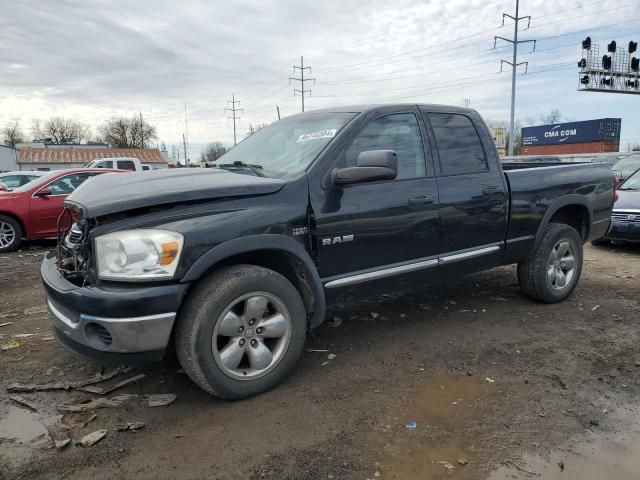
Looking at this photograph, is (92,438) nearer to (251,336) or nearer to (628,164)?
(251,336)

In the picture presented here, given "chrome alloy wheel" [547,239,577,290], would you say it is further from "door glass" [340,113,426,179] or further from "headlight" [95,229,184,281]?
"headlight" [95,229,184,281]

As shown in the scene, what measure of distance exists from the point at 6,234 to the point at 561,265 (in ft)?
29.1

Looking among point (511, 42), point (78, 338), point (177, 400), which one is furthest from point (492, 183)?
point (511, 42)

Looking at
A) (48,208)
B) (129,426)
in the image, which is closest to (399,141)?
(129,426)

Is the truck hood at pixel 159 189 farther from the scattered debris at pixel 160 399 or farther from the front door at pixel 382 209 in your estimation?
the scattered debris at pixel 160 399

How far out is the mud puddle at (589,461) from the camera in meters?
2.41

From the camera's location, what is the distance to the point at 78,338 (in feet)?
9.30

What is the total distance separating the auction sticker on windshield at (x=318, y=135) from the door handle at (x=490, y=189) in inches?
58.7

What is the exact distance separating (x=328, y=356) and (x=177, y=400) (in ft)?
3.90

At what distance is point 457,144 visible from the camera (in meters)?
4.26

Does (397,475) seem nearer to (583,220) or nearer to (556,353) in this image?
(556,353)

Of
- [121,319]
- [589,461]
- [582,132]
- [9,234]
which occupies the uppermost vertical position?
[582,132]

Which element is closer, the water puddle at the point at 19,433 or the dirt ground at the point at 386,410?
the dirt ground at the point at 386,410

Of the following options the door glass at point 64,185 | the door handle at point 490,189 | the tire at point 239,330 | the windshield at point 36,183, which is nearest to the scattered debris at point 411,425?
the tire at point 239,330
